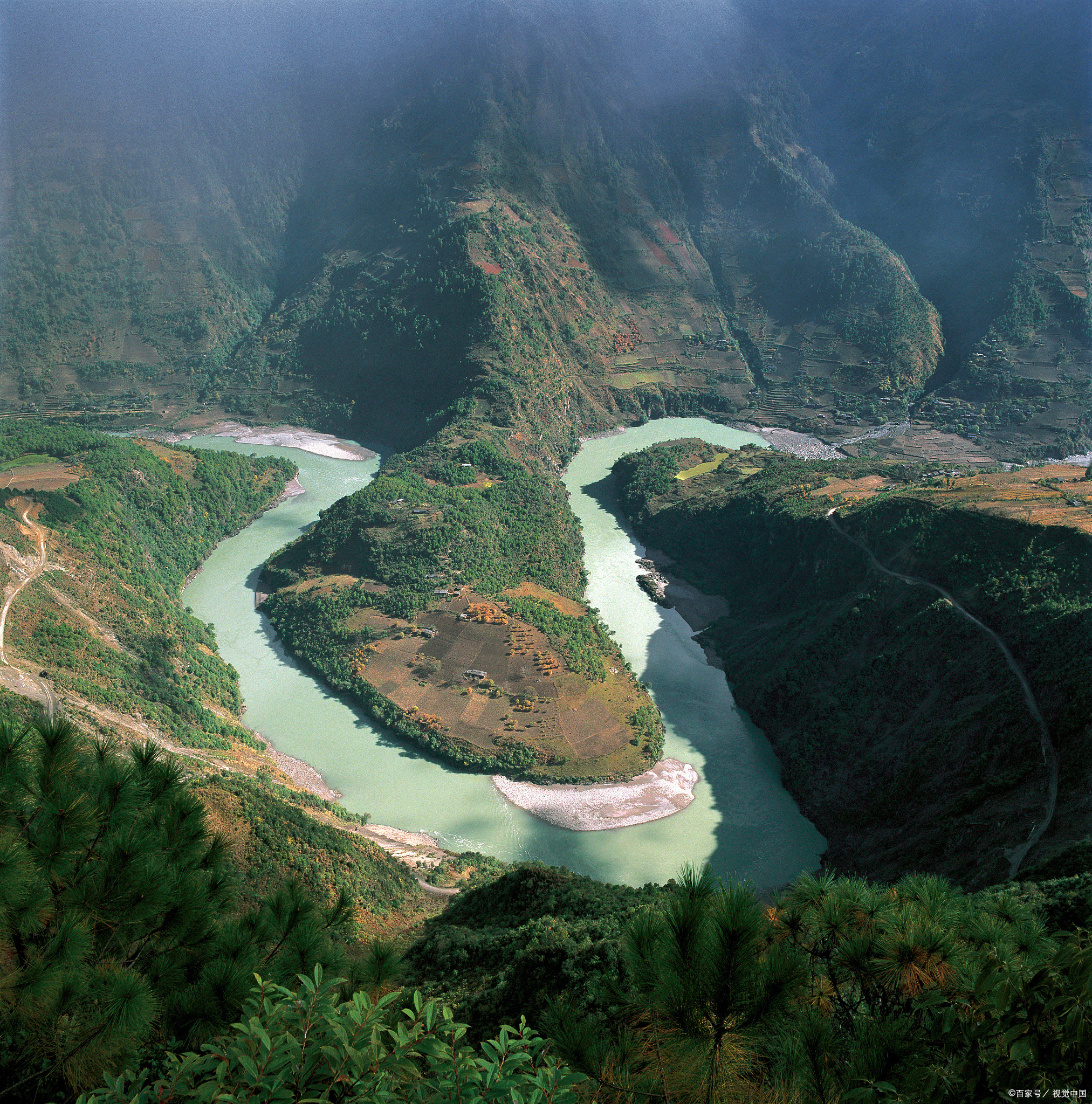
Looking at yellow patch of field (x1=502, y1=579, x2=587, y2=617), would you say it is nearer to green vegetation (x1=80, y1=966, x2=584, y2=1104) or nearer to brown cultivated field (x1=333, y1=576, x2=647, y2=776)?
brown cultivated field (x1=333, y1=576, x2=647, y2=776)

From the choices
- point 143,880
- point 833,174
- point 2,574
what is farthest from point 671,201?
point 143,880

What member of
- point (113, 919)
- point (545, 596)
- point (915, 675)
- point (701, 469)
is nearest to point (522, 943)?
point (113, 919)

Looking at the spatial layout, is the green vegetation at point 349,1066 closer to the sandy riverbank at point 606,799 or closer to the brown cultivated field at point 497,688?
the sandy riverbank at point 606,799

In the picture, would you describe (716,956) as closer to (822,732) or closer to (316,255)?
(822,732)

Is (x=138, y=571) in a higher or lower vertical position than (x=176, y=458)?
lower

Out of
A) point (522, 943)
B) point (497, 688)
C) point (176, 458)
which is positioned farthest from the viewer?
point (176, 458)

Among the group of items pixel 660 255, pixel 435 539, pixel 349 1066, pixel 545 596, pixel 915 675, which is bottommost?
pixel 545 596

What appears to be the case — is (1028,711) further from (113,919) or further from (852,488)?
(113,919)
